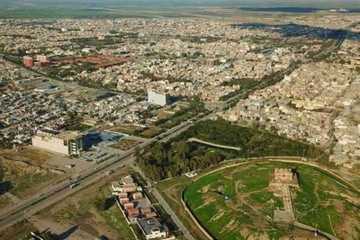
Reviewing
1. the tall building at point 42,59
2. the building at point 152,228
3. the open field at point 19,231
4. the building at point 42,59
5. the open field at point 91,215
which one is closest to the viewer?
the building at point 152,228

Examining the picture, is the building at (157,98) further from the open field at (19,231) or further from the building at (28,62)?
the building at (28,62)

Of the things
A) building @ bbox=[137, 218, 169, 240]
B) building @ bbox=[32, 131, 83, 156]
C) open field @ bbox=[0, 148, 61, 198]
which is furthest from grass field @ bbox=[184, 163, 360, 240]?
building @ bbox=[32, 131, 83, 156]

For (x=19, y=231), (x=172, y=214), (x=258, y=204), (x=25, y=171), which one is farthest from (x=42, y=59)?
(x=258, y=204)

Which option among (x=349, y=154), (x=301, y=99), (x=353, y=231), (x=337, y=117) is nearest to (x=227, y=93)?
(x=301, y=99)

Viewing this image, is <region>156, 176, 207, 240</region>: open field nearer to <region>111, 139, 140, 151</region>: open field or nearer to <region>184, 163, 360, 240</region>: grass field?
<region>184, 163, 360, 240</region>: grass field

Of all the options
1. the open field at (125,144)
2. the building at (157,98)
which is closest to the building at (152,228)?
the open field at (125,144)

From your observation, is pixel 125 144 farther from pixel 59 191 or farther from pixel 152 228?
pixel 152 228

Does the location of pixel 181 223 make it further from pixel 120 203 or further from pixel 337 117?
pixel 337 117
